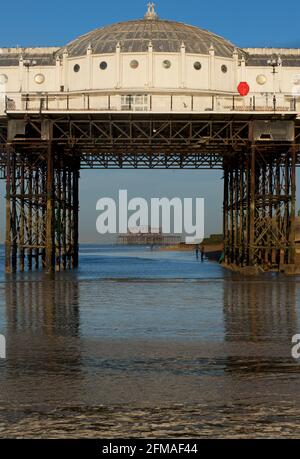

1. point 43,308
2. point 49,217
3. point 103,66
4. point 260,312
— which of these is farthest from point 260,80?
point 43,308

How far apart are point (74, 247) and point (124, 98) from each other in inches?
568

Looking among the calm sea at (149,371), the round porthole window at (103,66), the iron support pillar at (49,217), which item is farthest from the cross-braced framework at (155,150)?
the calm sea at (149,371)

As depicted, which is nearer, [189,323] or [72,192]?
[189,323]

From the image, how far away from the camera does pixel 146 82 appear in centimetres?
6300

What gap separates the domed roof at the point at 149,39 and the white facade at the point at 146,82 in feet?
2.49

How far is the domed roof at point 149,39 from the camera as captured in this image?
65062 millimetres

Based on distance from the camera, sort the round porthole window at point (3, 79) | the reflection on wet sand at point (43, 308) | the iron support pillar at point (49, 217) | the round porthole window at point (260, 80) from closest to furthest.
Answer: the reflection on wet sand at point (43, 308) < the iron support pillar at point (49, 217) < the round porthole window at point (3, 79) < the round porthole window at point (260, 80)

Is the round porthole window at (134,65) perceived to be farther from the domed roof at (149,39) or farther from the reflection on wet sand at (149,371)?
the reflection on wet sand at (149,371)

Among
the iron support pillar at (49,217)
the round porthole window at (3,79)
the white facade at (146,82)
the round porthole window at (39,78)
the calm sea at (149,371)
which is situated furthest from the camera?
the round porthole window at (39,78)

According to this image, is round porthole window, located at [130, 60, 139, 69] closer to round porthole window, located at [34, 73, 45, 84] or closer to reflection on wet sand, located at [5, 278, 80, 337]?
round porthole window, located at [34, 73, 45, 84]

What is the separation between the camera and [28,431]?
984 cm

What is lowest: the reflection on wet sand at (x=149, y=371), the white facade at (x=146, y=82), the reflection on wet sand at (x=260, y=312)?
the reflection on wet sand at (x=260, y=312)
